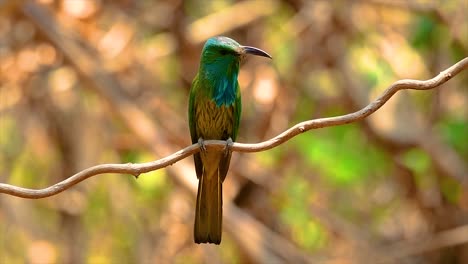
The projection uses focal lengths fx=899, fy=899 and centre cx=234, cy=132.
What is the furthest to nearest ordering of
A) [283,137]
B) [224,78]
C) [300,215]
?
[300,215]
[224,78]
[283,137]

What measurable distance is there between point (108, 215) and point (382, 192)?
242 centimetres

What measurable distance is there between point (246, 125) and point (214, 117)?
2553mm

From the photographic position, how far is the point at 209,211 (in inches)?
150

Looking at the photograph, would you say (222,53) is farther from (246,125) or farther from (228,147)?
(246,125)

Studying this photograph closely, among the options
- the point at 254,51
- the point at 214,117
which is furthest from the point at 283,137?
the point at 214,117

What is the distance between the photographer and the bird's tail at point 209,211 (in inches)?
147

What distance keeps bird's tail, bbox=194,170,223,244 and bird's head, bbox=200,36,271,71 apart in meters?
0.47

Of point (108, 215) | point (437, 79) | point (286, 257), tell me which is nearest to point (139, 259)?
point (108, 215)

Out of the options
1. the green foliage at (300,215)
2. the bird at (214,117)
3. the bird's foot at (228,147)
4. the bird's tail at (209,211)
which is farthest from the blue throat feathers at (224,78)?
the green foliage at (300,215)

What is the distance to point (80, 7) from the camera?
624 centimetres

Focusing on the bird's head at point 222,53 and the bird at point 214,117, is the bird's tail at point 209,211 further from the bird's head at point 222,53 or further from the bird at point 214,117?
the bird's head at point 222,53

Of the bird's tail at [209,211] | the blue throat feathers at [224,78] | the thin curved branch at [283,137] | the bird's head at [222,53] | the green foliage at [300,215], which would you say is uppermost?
the bird's head at [222,53]

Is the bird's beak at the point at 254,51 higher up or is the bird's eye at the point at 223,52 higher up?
the bird's eye at the point at 223,52

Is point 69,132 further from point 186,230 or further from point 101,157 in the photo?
point 186,230
